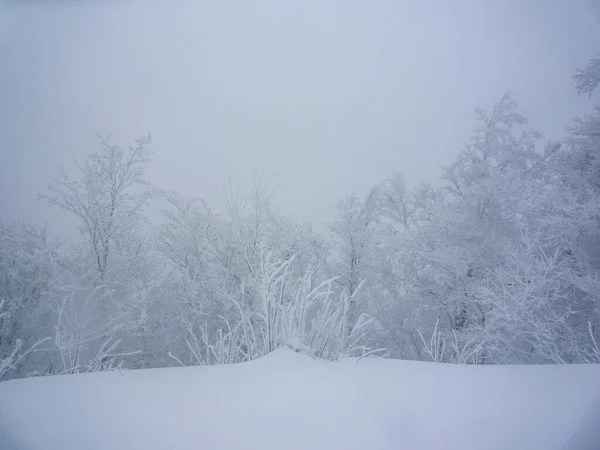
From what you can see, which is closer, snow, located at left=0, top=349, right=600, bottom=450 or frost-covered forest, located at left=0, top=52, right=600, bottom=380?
snow, located at left=0, top=349, right=600, bottom=450

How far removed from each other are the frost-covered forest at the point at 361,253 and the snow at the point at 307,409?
4134 mm

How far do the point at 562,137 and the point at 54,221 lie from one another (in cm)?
1351

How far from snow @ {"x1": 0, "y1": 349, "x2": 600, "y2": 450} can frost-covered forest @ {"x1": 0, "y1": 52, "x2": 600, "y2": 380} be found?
4.13 m

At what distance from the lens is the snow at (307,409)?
869 mm

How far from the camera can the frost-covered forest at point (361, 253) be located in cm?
552

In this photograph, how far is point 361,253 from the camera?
30.1 ft

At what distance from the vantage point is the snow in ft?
2.85

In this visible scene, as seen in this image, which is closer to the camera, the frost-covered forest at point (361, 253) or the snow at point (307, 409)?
the snow at point (307, 409)

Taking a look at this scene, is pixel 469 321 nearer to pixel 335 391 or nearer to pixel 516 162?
pixel 516 162

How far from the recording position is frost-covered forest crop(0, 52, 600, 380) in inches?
217

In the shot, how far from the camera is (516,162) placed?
7.14 metres

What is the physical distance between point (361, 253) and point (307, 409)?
27.5 feet

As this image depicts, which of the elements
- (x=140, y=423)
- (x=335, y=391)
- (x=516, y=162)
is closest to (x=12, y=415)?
(x=140, y=423)

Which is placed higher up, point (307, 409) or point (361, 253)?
point (307, 409)
